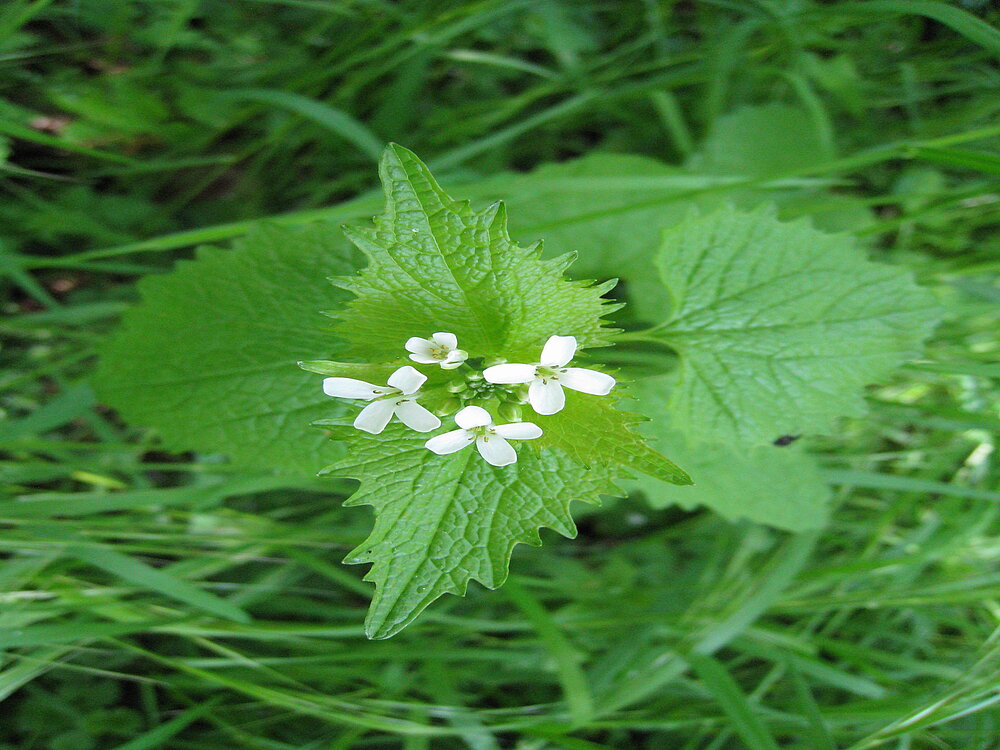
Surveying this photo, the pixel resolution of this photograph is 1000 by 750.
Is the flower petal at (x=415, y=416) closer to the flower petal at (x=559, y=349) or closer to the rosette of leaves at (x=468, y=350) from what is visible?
the rosette of leaves at (x=468, y=350)

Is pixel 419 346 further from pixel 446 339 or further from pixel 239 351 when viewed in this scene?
pixel 239 351

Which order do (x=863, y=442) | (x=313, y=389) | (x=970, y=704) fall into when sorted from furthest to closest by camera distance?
(x=863, y=442)
(x=970, y=704)
(x=313, y=389)

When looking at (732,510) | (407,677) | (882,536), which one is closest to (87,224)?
(407,677)

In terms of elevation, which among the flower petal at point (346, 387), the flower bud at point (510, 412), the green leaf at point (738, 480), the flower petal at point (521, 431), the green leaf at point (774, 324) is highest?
the flower petal at point (346, 387)

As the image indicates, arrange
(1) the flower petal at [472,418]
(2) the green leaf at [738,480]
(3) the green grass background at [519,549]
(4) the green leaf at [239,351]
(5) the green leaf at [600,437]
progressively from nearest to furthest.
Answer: (1) the flower petal at [472,418], (5) the green leaf at [600,437], (4) the green leaf at [239,351], (2) the green leaf at [738,480], (3) the green grass background at [519,549]

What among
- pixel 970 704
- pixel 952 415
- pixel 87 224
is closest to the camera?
pixel 970 704

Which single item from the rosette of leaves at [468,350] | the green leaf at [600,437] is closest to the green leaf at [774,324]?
the rosette of leaves at [468,350]

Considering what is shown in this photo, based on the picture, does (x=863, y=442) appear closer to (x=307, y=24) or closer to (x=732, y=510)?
(x=732, y=510)
